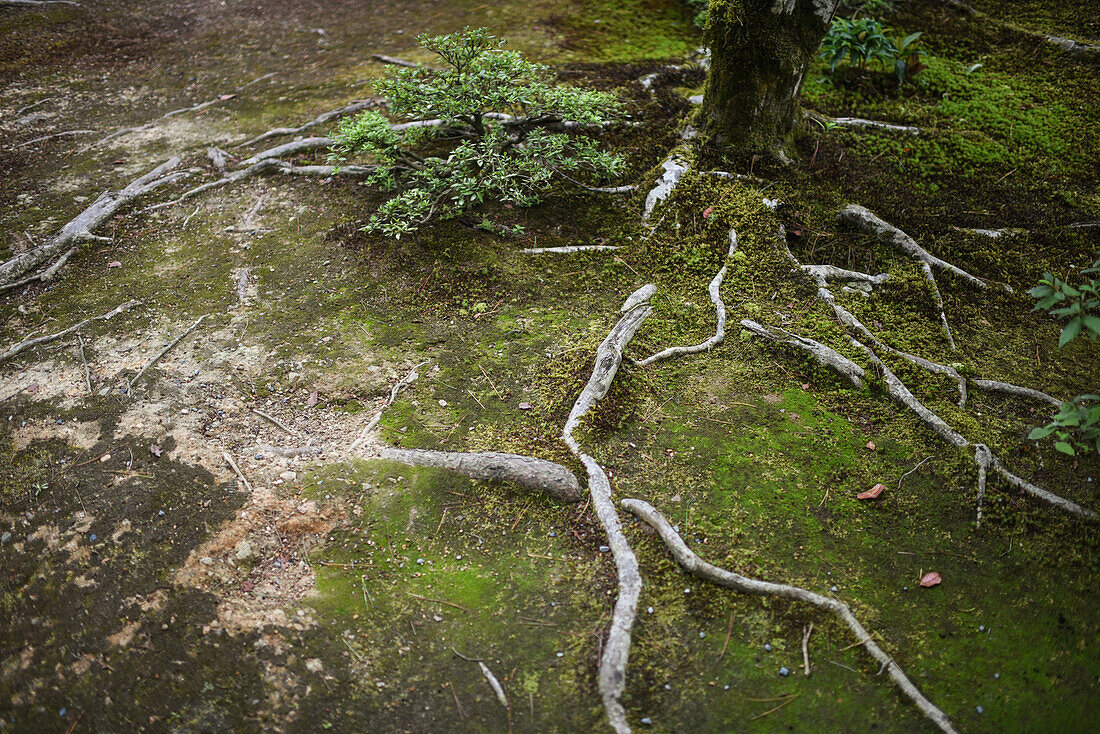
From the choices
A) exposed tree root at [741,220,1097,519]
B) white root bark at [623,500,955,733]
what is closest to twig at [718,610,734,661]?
white root bark at [623,500,955,733]

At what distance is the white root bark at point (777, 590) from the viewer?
290cm

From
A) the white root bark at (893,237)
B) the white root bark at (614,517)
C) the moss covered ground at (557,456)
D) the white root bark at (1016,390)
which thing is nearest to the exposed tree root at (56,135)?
the moss covered ground at (557,456)

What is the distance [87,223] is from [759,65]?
22.9 ft

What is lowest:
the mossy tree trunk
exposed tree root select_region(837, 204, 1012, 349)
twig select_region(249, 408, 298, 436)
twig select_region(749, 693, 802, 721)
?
twig select_region(749, 693, 802, 721)

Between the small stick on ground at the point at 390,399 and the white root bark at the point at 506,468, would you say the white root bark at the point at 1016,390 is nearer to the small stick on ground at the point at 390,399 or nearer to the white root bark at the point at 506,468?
the white root bark at the point at 506,468

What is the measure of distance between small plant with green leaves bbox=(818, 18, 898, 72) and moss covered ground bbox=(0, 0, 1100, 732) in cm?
58

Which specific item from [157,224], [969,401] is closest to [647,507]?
[969,401]

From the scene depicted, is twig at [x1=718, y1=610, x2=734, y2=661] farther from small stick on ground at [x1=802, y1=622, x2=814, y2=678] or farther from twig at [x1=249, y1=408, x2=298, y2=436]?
twig at [x1=249, y1=408, x2=298, y2=436]

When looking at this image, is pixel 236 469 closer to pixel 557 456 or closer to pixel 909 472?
pixel 557 456

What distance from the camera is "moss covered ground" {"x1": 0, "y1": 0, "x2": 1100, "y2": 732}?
3.06 metres

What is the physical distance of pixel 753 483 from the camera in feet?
13.1

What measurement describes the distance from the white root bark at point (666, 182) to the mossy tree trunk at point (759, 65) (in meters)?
0.51

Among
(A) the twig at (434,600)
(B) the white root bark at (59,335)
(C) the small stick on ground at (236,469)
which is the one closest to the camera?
(A) the twig at (434,600)

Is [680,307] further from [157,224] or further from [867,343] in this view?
[157,224]
